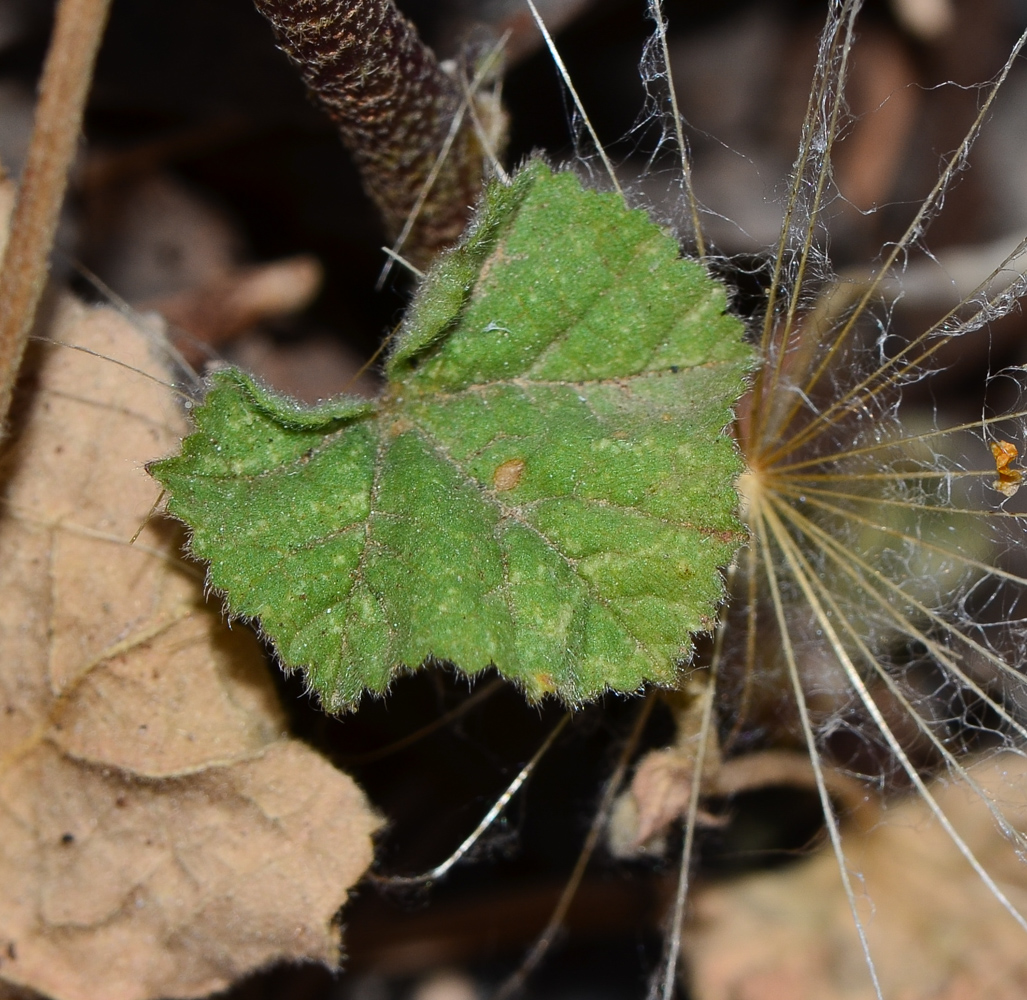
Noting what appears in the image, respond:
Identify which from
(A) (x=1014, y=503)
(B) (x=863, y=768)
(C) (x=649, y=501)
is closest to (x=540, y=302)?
(C) (x=649, y=501)

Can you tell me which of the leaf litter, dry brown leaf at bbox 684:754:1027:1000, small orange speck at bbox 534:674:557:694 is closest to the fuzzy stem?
the leaf litter

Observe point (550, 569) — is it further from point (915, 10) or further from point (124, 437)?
point (915, 10)

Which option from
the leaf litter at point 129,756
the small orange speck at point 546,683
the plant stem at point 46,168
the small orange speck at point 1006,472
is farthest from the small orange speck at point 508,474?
the small orange speck at point 1006,472

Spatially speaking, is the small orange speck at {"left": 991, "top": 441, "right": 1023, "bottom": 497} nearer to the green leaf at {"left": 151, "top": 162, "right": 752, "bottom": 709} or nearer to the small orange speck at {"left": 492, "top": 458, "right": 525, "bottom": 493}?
the green leaf at {"left": 151, "top": 162, "right": 752, "bottom": 709}

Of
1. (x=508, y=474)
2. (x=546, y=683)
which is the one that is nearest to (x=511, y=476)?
(x=508, y=474)

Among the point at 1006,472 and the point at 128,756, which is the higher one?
the point at 128,756

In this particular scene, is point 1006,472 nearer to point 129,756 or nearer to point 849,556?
point 849,556
